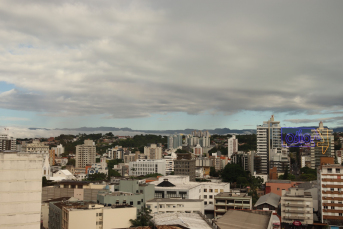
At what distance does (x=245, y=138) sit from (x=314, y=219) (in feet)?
390

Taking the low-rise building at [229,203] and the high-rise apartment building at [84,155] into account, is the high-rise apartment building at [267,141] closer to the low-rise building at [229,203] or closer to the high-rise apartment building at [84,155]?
the low-rise building at [229,203]

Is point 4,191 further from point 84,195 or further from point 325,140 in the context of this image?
point 325,140

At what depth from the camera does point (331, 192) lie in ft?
130

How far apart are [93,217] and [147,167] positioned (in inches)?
2811

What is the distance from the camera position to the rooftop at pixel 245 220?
88.8 ft

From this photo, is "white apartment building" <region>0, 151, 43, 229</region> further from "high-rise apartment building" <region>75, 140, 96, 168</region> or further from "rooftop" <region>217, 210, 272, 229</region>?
"high-rise apartment building" <region>75, 140, 96, 168</region>

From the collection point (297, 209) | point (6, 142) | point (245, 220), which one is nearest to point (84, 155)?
point (6, 142)

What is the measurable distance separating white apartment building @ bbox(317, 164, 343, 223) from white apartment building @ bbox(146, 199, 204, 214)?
15254mm

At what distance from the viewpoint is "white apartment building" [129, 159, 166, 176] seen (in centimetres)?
9349

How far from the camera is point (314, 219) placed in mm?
39938

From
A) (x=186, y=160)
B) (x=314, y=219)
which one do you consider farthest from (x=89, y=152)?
(x=314, y=219)

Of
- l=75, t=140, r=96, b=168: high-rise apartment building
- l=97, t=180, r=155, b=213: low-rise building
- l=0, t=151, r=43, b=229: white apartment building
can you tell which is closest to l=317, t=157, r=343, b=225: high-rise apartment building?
l=97, t=180, r=155, b=213: low-rise building

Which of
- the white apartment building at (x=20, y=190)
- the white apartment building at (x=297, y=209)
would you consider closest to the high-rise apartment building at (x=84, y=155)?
the white apartment building at (x=297, y=209)

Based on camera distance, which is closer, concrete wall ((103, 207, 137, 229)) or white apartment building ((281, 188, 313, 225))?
concrete wall ((103, 207, 137, 229))
